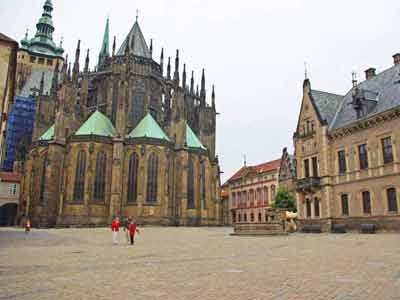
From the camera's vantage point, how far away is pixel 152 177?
46562 millimetres

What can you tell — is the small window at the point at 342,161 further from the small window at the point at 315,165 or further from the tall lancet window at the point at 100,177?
the tall lancet window at the point at 100,177

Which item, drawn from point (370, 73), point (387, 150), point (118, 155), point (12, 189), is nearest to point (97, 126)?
point (118, 155)

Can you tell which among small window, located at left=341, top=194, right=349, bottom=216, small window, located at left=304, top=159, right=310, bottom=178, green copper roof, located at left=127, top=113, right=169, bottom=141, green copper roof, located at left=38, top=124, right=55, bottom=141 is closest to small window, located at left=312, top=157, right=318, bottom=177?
small window, located at left=304, top=159, right=310, bottom=178

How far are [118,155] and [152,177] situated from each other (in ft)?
17.7

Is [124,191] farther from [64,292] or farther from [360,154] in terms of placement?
[64,292]

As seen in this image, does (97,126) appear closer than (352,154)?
No

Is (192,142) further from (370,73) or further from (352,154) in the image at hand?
(352,154)

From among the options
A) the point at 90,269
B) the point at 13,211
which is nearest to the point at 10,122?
the point at 13,211

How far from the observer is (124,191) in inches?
1788

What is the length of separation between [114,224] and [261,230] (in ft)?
39.8

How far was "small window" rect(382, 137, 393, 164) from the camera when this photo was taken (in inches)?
1099

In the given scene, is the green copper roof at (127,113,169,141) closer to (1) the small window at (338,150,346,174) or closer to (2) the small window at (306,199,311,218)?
(2) the small window at (306,199,311,218)

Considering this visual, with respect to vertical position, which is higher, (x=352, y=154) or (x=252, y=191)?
(x=352, y=154)

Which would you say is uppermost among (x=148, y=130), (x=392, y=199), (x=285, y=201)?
(x=148, y=130)
